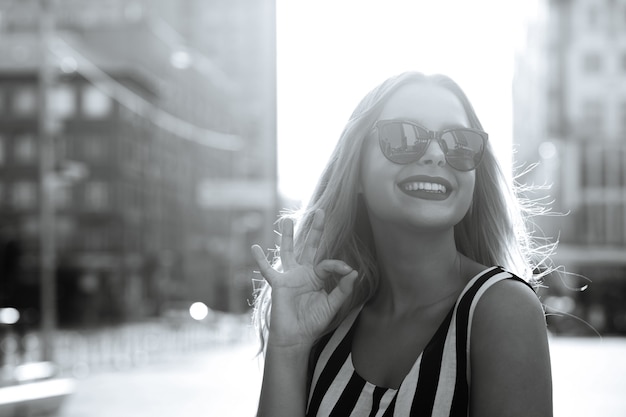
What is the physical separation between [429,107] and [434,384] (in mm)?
676

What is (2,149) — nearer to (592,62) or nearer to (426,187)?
(592,62)

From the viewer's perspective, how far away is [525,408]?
208 centimetres

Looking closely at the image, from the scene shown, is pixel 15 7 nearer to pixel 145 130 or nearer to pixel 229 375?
pixel 145 130

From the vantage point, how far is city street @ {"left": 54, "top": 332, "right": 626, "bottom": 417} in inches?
587

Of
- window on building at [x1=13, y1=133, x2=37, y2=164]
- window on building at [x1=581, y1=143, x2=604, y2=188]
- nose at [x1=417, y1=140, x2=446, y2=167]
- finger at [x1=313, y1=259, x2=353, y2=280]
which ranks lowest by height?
finger at [x1=313, y1=259, x2=353, y2=280]

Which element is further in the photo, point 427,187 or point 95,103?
point 95,103

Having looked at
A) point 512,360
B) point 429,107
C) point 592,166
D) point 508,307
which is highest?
point 592,166

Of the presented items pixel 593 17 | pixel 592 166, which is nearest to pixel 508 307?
pixel 592 166

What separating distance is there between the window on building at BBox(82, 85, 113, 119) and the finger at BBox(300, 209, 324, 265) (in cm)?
6333

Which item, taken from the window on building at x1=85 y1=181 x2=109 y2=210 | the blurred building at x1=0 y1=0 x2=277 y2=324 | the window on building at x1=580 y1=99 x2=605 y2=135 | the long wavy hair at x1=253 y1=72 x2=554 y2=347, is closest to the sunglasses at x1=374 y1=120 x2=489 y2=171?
the long wavy hair at x1=253 y1=72 x2=554 y2=347

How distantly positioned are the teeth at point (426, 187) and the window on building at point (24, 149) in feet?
209

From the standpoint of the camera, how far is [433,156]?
2.42 metres

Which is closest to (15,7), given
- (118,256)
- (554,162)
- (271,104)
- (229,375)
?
(118,256)

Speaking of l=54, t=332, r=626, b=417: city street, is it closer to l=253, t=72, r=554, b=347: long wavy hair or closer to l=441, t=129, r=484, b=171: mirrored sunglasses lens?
l=253, t=72, r=554, b=347: long wavy hair
